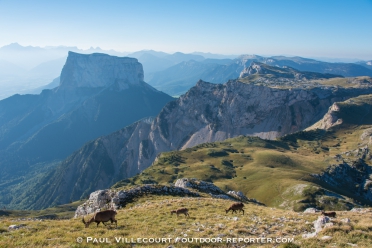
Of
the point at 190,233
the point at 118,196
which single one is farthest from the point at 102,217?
the point at 118,196

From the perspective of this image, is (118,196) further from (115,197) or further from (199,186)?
(199,186)

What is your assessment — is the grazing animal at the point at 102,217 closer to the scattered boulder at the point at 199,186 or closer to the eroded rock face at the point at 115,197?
the eroded rock face at the point at 115,197

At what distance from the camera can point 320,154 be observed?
198 m

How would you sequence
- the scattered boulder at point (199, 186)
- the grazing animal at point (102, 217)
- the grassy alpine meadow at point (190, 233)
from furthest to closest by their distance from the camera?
the scattered boulder at point (199, 186)
the grazing animal at point (102, 217)
the grassy alpine meadow at point (190, 233)

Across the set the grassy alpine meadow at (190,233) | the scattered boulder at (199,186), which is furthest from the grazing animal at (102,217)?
the scattered boulder at (199,186)

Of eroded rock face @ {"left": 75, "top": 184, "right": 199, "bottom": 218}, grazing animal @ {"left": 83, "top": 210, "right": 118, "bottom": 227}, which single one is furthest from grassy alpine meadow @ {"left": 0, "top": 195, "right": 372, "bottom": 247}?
eroded rock face @ {"left": 75, "top": 184, "right": 199, "bottom": 218}

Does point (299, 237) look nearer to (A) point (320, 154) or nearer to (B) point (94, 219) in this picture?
(B) point (94, 219)

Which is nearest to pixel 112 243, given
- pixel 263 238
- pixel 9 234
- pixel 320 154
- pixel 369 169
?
pixel 9 234

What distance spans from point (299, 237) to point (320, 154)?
8072 inches

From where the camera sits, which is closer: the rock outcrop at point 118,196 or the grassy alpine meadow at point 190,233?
the grassy alpine meadow at point 190,233

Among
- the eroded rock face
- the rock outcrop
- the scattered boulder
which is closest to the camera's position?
the eroded rock face

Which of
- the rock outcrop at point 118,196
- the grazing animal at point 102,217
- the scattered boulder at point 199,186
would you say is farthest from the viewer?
the scattered boulder at point 199,186

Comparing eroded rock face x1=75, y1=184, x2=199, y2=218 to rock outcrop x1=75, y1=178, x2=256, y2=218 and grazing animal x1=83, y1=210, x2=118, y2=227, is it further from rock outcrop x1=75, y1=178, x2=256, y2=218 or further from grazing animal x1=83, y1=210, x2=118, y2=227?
grazing animal x1=83, y1=210, x2=118, y2=227

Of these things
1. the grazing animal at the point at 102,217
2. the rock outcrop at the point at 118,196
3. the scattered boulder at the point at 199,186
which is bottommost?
the scattered boulder at the point at 199,186
